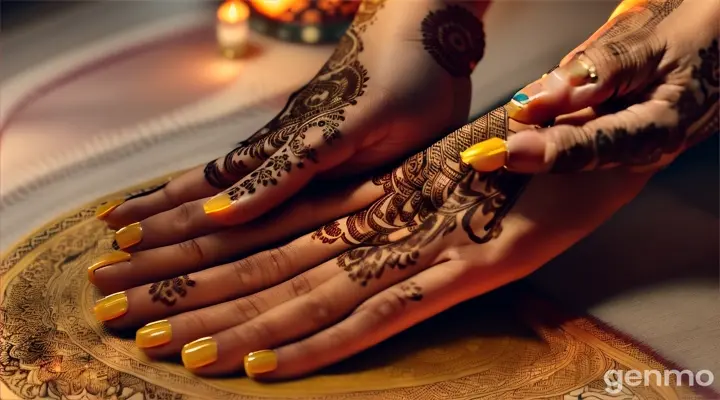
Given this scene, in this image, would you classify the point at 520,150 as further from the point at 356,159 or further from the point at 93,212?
the point at 93,212

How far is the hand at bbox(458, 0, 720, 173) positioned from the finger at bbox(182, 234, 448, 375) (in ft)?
0.54

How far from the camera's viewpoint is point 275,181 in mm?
923

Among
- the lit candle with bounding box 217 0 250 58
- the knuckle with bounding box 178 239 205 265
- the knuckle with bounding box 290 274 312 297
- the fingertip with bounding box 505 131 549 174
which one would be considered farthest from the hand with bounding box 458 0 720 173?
the lit candle with bounding box 217 0 250 58

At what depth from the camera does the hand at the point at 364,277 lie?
833 mm

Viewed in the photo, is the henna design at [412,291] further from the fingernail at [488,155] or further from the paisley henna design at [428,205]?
the fingernail at [488,155]

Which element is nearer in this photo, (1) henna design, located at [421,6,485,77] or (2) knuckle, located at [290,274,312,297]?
(2) knuckle, located at [290,274,312,297]

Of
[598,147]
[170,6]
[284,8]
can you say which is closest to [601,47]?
[598,147]

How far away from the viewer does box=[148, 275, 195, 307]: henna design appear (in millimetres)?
875

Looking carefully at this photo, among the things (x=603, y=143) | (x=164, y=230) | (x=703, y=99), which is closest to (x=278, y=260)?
(x=164, y=230)

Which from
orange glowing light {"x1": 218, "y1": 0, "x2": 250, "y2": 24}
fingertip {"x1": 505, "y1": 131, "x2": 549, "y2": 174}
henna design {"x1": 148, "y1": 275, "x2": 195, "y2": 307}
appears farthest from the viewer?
orange glowing light {"x1": 218, "y1": 0, "x2": 250, "y2": 24}

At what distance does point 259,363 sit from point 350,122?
32 cm

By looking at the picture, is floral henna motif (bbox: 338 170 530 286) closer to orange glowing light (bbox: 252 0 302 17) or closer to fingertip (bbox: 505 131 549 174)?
fingertip (bbox: 505 131 549 174)

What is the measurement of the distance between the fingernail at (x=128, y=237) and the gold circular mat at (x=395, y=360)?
0.07 metres

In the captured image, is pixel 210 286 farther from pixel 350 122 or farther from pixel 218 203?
pixel 350 122
